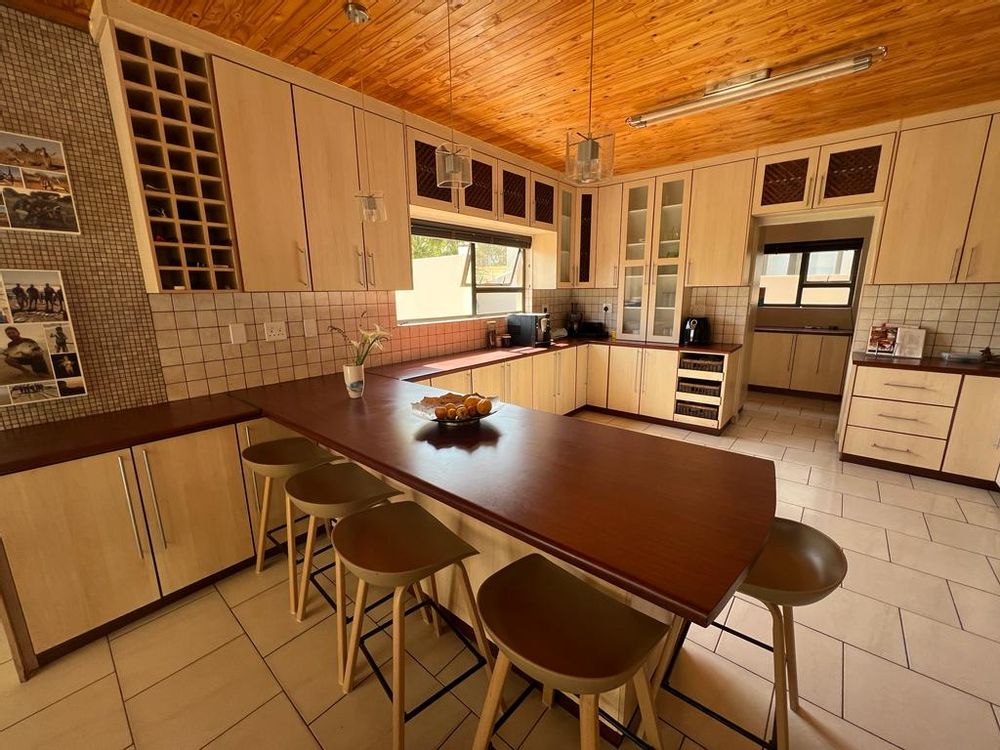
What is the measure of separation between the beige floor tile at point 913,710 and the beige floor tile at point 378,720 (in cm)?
138

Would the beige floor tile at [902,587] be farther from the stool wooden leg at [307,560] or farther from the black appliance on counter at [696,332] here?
the stool wooden leg at [307,560]

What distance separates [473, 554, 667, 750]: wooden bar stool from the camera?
805 mm

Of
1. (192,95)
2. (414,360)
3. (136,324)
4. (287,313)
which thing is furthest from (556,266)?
(136,324)

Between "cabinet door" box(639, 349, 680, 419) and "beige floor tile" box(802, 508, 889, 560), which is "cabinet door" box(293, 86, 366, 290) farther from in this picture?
"beige floor tile" box(802, 508, 889, 560)

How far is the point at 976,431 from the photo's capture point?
282cm

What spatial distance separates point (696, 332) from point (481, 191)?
2.52m

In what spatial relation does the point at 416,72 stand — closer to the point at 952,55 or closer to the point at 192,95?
the point at 192,95

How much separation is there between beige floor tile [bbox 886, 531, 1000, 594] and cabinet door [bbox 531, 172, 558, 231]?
3520 mm

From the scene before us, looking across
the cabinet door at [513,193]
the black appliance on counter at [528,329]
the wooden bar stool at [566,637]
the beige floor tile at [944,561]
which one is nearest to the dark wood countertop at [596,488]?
the wooden bar stool at [566,637]

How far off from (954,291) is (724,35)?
2.96 meters

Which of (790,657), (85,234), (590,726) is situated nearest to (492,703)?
(590,726)

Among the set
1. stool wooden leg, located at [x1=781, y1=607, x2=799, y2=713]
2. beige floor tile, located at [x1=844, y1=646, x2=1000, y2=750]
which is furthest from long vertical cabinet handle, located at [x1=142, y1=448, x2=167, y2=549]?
beige floor tile, located at [x1=844, y1=646, x2=1000, y2=750]

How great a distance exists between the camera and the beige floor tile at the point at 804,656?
1.46 meters

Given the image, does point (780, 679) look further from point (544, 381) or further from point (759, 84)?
point (544, 381)
